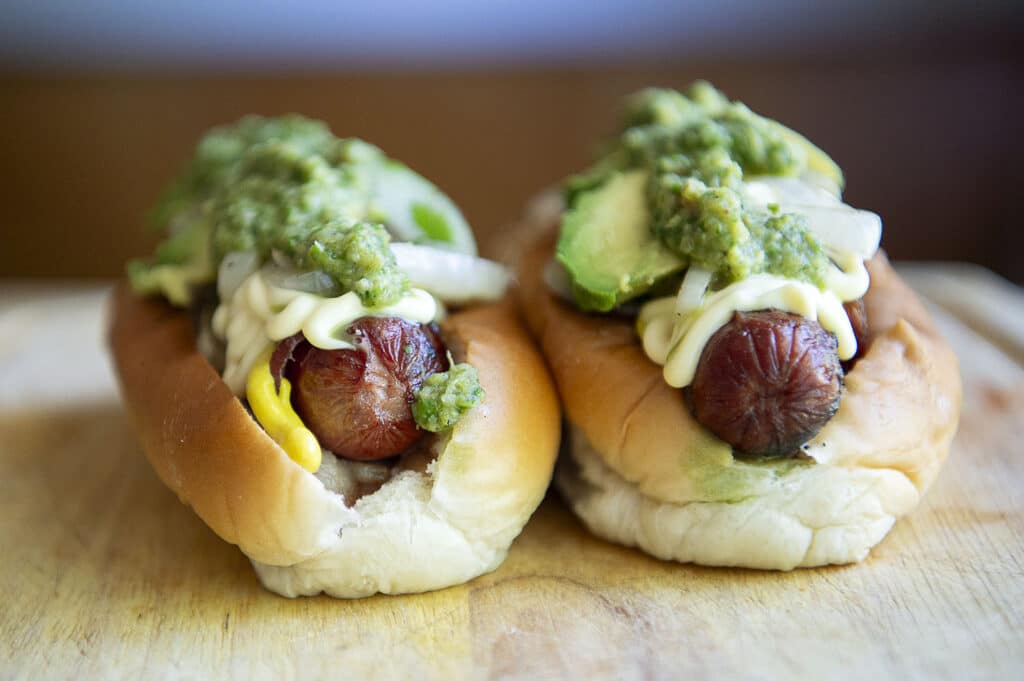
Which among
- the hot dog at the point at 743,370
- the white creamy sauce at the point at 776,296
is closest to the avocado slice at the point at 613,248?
the hot dog at the point at 743,370

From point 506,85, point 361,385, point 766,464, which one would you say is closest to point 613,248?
point 766,464

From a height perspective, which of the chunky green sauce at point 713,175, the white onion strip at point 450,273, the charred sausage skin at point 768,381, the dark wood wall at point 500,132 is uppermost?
the chunky green sauce at point 713,175

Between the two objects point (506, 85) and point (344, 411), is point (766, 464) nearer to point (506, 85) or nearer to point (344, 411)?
point (344, 411)

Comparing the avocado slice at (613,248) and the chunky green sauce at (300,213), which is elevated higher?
the avocado slice at (613,248)

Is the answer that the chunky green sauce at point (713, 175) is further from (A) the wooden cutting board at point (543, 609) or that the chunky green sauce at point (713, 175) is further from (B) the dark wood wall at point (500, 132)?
(B) the dark wood wall at point (500, 132)

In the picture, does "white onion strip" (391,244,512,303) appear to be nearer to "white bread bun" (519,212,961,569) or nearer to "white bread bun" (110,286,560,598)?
"white bread bun" (110,286,560,598)

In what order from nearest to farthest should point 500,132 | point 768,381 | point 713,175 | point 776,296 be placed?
point 768,381
point 776,296
point 713,175
point 500,132

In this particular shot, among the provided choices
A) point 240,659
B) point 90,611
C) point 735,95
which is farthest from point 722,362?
point 735,95
